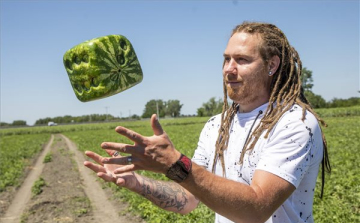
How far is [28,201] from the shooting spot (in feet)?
33.9

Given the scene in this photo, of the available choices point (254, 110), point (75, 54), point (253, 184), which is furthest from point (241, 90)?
point (75, 54)

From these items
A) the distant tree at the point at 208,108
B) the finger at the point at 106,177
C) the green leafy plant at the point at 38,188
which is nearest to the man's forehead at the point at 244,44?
the finger at the point at 106,177

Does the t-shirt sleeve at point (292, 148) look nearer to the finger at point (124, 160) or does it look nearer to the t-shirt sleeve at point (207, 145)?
the t-shirt sleeve at point (207, 145)

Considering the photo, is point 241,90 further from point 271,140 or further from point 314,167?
point 314,167

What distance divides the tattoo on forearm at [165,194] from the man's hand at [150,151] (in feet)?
3.07

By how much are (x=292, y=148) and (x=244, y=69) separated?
595 mm

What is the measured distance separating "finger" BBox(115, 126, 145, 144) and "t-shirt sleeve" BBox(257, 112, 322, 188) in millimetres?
800

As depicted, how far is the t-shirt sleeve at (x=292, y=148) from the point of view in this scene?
212cm

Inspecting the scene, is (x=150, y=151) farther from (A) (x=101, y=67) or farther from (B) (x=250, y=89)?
(B) (x=250, y=89)

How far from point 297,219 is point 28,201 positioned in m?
9.62

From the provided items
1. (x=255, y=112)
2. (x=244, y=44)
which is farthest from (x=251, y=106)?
(x=244, y=44)

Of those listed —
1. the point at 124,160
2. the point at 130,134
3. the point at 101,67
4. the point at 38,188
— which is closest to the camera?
the point at 130,134

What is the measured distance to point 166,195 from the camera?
2861mm

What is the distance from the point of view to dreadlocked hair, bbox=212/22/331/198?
7.76ft
